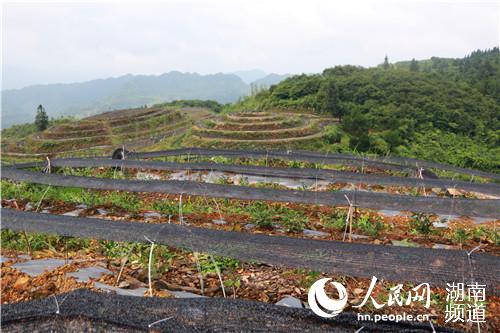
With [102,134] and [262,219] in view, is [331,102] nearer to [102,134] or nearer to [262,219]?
[102,134]

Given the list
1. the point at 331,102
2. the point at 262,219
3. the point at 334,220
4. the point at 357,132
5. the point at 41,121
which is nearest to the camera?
the point at 262,219

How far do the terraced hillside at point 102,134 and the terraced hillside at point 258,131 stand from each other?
10684 mm

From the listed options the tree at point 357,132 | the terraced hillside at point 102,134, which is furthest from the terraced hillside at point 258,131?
the terraced hillside at point 102,134

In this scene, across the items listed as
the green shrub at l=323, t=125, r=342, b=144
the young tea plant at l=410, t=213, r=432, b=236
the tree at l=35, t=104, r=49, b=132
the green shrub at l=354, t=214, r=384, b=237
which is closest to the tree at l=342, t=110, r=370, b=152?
the green shrub at l=323, t=125, r=342, b=144

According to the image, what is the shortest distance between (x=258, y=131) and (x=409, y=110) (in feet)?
48.2

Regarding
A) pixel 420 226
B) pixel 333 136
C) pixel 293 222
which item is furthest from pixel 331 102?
pixel 293 222

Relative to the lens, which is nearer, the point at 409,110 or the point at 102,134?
the point at 409,110

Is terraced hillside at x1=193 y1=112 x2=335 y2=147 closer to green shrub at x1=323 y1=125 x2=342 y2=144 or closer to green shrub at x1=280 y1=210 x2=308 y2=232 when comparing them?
green shrub at x1=323 y1=125 x2=342 y2=144

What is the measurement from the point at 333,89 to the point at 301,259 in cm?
3490

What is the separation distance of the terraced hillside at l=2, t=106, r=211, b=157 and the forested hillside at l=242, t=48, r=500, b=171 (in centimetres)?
1230

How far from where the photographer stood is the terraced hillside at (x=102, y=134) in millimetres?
36656

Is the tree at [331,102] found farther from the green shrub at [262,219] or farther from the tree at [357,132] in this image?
the green shrub at [262,219]

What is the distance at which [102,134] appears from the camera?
39469 millimetres

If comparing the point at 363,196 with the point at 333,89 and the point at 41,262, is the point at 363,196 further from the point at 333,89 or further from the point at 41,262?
the point at 333,89
